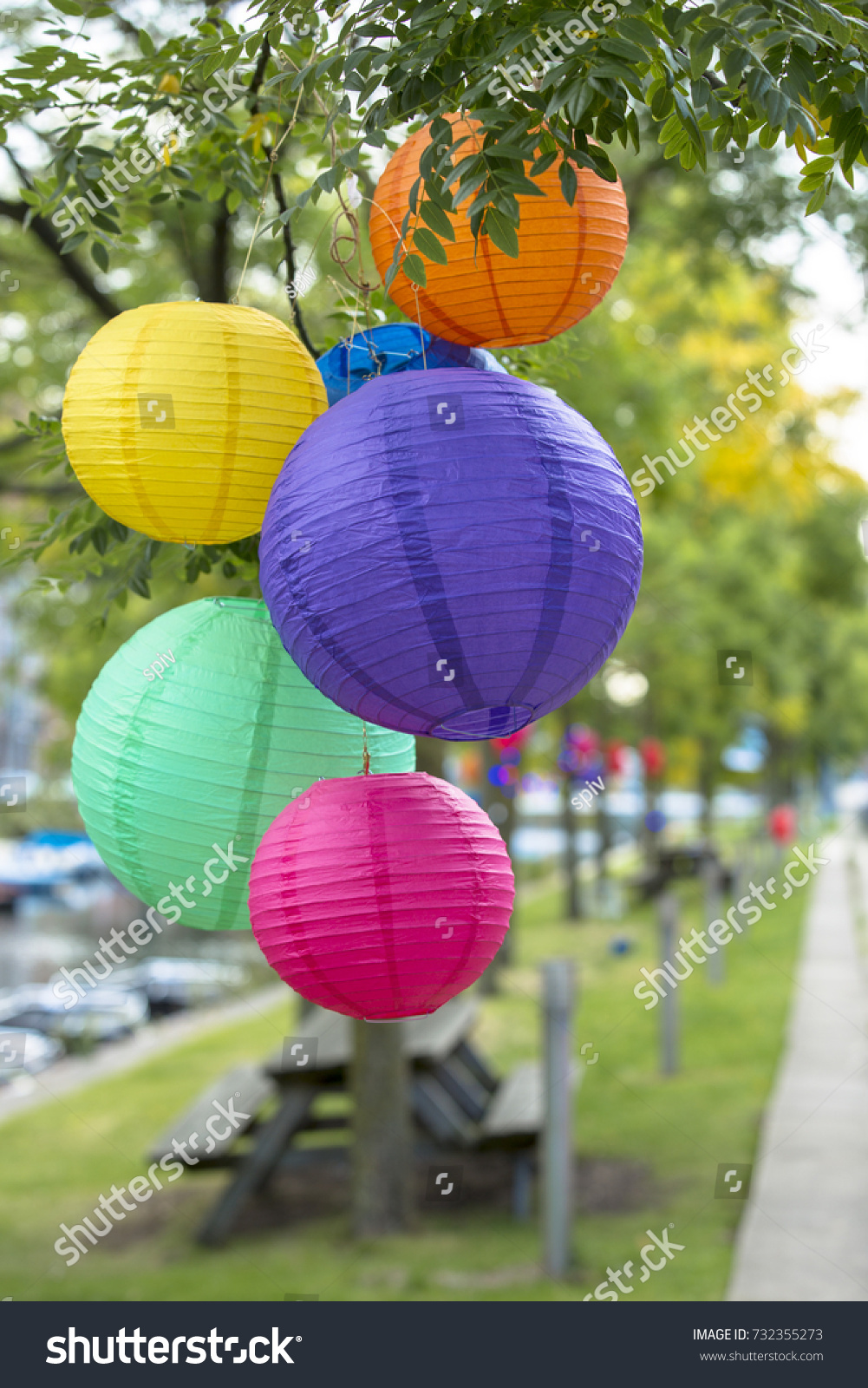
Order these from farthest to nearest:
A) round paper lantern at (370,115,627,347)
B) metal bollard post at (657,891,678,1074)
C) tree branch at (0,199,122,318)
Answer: metal bollard post at (657,891,678,1074), tree branch at (0,199,122,318), round paper lantern at (370,115,627,347)

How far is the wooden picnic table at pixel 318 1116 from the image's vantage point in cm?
731

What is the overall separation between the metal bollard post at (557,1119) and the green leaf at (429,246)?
15.3 ft

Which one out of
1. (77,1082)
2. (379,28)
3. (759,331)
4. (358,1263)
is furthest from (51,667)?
(379,28)

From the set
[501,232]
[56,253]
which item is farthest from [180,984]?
[501,232]

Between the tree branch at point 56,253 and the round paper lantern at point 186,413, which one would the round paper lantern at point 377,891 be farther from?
the tree branch at point 56,253

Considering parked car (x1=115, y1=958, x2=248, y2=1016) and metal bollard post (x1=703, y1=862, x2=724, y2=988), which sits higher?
metal bollard post (x1=703, y1=862, x2=724, y2=988)

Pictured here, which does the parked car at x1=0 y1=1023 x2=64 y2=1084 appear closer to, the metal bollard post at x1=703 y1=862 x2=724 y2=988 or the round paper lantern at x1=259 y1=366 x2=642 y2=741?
the metal bollard post at x1=703 y1=862 x2=724 y2=988

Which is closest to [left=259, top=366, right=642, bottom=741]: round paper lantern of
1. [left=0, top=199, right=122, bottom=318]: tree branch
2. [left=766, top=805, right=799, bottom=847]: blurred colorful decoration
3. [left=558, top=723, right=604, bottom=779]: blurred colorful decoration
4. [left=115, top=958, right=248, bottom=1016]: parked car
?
[left=0, top=199, right=122, bottom=318]: tree branch

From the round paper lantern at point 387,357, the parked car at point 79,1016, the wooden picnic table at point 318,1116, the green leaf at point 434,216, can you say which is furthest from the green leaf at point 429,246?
the parked car at point 79,1016

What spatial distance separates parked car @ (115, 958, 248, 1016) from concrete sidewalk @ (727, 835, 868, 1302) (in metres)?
9.69

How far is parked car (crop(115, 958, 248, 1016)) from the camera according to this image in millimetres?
19734

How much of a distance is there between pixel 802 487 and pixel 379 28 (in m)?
9.92

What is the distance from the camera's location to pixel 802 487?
11.5m

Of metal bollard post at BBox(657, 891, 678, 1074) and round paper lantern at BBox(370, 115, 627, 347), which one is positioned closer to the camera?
round paper lantern at BBox(370, 115, 627, 347)
